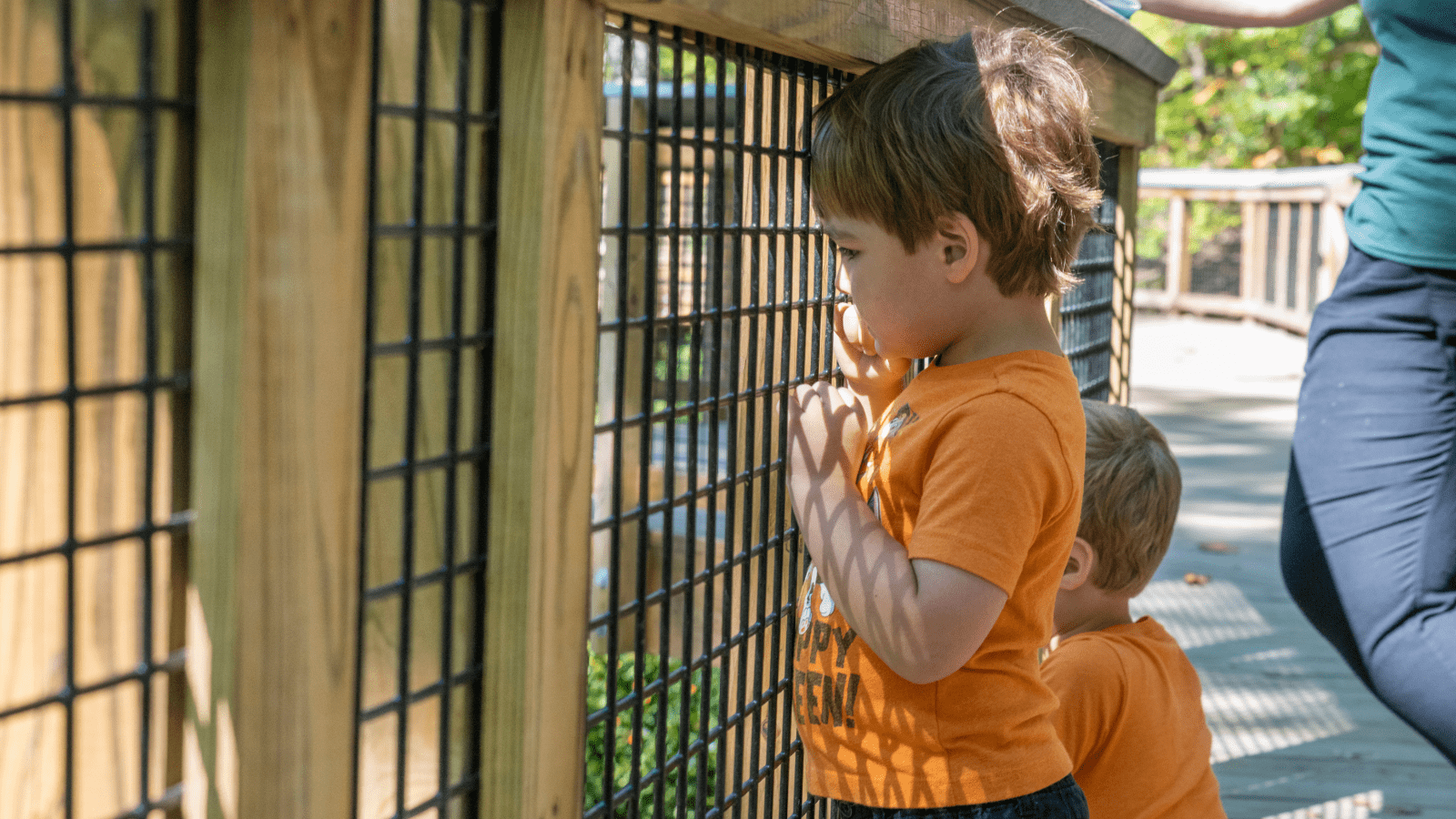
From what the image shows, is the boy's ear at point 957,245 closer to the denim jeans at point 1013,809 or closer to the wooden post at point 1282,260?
the denim jeans at point 1013,809

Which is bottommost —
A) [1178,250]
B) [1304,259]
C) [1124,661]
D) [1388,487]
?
[1124,661]

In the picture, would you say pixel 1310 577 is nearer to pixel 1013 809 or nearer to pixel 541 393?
pixel 1013 809

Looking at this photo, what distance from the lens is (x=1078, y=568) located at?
2.01 m

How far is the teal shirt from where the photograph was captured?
1984 millimetres

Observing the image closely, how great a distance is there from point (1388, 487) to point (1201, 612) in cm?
245

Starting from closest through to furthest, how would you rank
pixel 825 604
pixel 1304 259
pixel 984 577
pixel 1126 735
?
pixel 984 577 → pixel 825 604 → pixel 1126 735 → pixel 1304 259

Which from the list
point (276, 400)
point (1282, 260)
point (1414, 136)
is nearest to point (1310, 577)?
point (1414, 136)

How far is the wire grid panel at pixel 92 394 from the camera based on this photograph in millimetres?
764

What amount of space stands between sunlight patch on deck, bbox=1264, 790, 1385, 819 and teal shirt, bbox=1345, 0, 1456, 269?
139cm

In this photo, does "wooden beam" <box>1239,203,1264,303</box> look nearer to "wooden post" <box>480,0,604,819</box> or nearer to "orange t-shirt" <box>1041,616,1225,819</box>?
"orange t-shirt" <box>1041,616,1225,819</box>

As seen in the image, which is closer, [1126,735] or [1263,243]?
[1126,735]

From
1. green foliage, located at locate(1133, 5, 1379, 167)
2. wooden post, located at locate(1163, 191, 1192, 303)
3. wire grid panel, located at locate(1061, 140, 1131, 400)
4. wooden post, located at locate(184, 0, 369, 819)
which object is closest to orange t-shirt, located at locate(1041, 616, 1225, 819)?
wire grid panel, located at locate(1061, 140, 1131, 400)

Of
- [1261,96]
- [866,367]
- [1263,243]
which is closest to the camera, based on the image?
[866,367]

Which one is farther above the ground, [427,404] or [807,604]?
[427,404]
